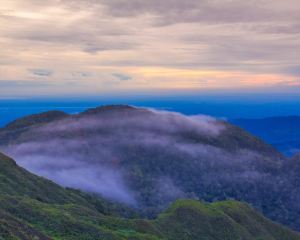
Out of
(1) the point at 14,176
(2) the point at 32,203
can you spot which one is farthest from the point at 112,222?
(1) the point at 14,176

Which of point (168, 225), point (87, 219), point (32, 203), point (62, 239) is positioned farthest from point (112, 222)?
point (168, 225)

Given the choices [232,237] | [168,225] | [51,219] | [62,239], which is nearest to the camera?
[62,239]

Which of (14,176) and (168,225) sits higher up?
(14,176)

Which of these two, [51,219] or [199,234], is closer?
[51,219]

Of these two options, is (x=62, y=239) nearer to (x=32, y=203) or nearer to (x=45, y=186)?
(x=32, y=203)

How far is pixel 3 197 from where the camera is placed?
11950 centimetres

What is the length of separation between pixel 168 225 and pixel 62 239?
79998 millimetres

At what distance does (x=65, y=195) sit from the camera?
199 m

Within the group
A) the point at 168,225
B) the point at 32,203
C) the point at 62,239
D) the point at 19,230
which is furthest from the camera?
the point at 168,225

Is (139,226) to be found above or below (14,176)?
below

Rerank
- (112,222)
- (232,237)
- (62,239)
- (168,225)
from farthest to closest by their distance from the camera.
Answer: (232,237) < (168,225) < (112,222) < (62,239)

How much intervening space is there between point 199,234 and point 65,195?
197 ft

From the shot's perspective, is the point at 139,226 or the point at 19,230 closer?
the point at 19,230

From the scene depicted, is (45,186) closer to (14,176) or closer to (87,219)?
(14,176)
